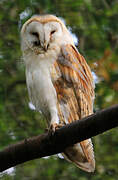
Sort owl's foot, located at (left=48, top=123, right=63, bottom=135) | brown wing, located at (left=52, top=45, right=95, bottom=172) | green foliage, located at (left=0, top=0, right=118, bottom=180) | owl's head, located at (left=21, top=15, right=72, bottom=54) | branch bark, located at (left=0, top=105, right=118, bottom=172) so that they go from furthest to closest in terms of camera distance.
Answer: green foliage, located at (left=0, top=0, right=118, bottom=180) → owl's head, located at (left=21, top=15, right=72, bottom=54) → brown wing, located at (left=52, top=45, right=95, bottom=172) → owl's foot, located at (left=48, top=123, right=63, bottom=135) → branch bark, located at (left=0, top=105, right=118, bottom=172)

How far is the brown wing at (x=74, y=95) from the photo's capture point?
3701 millimetres

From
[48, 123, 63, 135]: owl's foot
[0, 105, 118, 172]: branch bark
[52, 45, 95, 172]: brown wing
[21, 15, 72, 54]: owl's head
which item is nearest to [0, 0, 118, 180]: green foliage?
[21, 15, 72, 54]: owl's head

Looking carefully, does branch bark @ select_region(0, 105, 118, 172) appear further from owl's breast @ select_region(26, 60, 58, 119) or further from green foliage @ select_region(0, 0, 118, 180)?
green foliage @ select_region(0, 0, 118, 180)

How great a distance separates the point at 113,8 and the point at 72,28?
0.73m

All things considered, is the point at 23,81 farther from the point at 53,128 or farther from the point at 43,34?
the point at 53,128

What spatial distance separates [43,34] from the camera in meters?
3.94

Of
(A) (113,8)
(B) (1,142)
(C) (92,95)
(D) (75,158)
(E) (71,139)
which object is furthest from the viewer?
(A) (113,8)

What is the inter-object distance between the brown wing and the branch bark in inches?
24.4

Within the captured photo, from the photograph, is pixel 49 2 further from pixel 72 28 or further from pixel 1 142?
pixel 1 142

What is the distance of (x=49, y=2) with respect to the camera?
6.38 m

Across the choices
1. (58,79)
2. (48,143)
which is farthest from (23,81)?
(48,143)

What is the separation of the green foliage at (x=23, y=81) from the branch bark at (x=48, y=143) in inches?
103

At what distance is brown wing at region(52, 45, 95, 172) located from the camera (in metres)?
3.70

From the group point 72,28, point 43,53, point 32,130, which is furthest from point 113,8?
point 43,53
